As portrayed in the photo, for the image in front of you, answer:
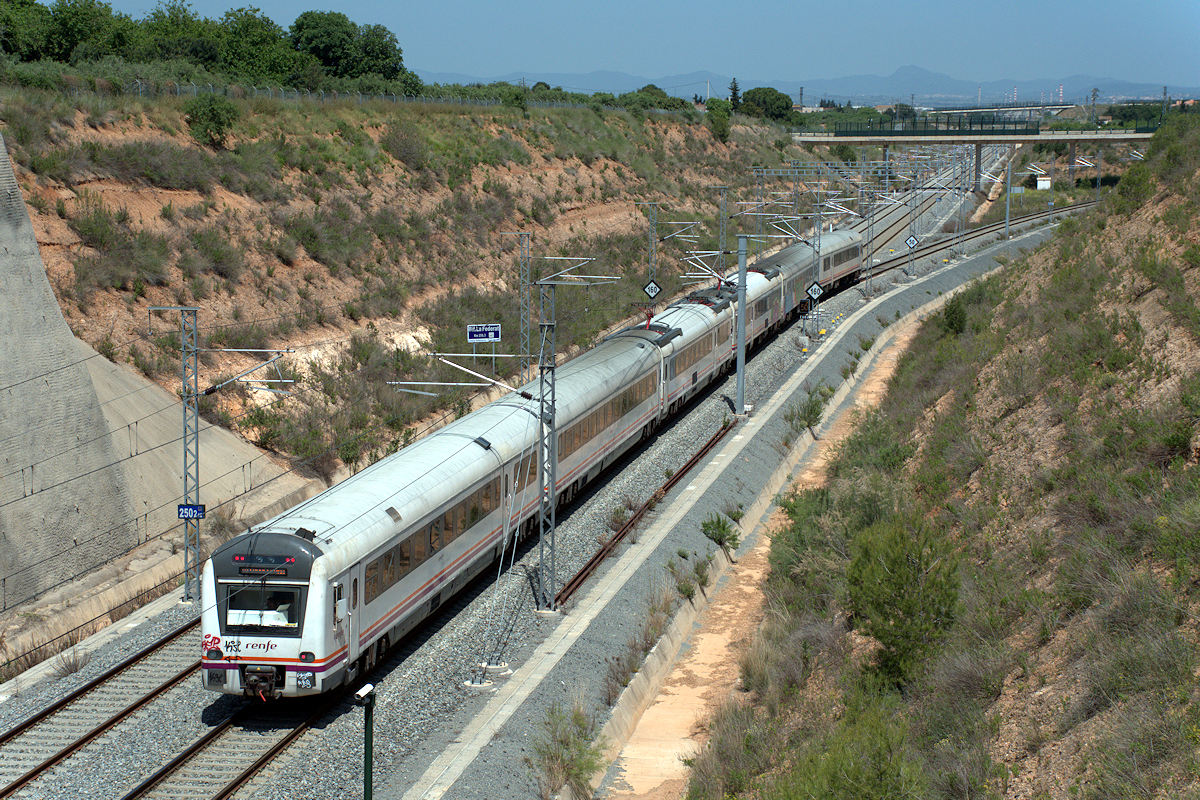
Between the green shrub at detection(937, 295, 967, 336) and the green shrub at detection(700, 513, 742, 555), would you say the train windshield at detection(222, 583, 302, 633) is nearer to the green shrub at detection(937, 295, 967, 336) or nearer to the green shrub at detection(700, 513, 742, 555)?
the green shrub at detection(700, 513, 742, 555)

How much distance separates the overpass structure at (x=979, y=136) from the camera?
A: 94856mm

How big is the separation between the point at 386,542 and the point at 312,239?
2740cm

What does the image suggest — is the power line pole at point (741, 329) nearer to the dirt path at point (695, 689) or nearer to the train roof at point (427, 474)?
the dirt path at point (695, 689)

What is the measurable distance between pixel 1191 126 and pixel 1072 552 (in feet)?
65.8

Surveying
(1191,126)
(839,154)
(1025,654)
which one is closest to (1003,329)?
(1191,126)

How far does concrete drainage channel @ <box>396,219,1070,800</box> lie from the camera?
13906 millimetres

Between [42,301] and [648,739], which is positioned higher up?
[42,301]

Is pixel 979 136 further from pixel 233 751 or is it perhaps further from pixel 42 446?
pixel 233 751

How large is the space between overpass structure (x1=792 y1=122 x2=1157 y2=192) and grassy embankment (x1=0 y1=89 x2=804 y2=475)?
4438 cm

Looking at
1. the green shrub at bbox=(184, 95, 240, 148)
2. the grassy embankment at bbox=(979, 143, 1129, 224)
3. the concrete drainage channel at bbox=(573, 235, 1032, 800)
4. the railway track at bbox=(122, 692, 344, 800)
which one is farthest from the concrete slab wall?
the grassy embankment at bbox=(979, 143, 1129, 224)

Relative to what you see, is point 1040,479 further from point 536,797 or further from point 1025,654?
point 536,797

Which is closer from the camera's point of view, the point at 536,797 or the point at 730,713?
the point at 536,797

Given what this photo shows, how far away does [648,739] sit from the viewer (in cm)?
1659

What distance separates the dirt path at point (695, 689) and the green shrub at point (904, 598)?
3.09 m
